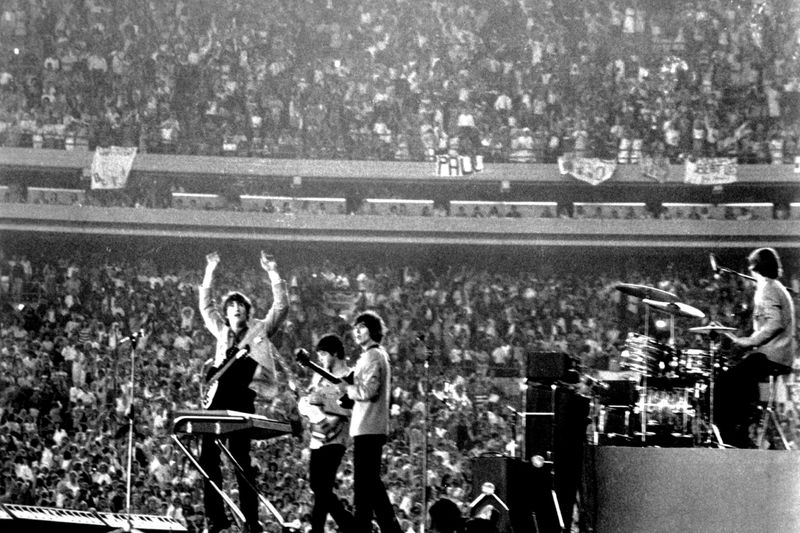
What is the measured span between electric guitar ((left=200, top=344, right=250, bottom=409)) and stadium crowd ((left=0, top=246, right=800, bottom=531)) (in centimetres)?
428

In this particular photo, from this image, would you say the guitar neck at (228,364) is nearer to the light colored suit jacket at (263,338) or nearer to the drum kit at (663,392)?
the light colored suit jacket at (263,338)

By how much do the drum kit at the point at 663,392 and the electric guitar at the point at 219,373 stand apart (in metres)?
2.11

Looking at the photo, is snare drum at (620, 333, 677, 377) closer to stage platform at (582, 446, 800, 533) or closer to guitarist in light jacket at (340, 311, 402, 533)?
stage platform at (582, 446, 800, 533)

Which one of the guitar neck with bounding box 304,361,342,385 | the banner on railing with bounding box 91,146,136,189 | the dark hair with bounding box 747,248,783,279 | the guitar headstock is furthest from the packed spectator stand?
the guitar headstock

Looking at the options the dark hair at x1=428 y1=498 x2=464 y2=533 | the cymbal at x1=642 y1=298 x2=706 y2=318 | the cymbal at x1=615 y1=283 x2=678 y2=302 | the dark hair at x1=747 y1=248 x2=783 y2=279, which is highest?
the dark hair at x1=747 y1=248 x2=783 y2=279

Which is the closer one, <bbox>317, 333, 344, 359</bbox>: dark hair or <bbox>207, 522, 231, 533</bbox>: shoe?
<bbox>207, 522, 231, 533</bbox>: shoe

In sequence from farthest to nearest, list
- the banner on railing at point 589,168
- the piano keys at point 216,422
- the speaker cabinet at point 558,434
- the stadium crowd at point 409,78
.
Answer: the stadium crowd at point 409,78 → the banner on railing at point 589,168 → the speaker cabinet at point 558,434 → the piano keys at point 216,422

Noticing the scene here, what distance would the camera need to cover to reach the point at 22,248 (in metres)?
19.0

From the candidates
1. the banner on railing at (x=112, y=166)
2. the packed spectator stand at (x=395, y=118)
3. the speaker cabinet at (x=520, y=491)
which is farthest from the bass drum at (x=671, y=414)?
the banner on railing at (x=112, y=166)

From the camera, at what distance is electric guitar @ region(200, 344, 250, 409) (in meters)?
5.58

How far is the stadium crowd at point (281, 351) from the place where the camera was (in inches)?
452

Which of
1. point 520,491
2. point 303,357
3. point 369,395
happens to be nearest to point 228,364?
point 303,357

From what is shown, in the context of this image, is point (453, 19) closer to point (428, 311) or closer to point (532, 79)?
point (532, 79)

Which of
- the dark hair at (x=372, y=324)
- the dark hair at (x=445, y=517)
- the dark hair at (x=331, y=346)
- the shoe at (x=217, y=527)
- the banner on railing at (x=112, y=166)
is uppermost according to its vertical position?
the banner on railing at (x=112, y=166)
